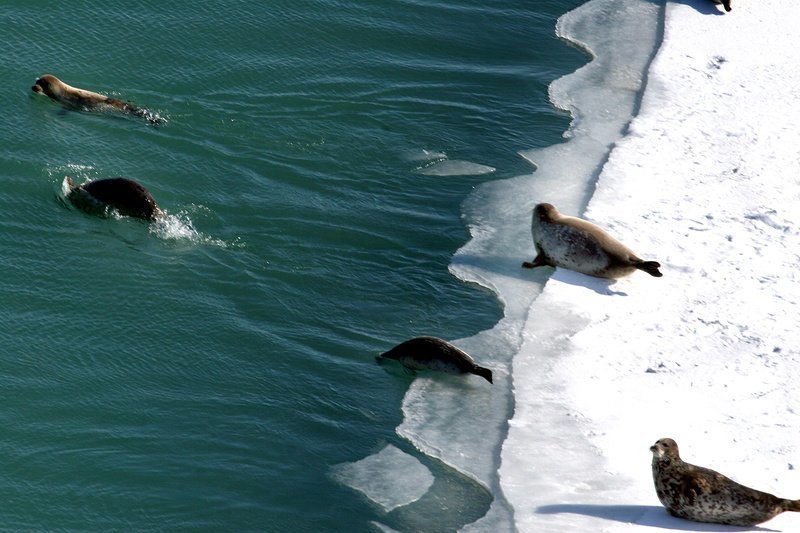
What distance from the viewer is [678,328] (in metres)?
8.79

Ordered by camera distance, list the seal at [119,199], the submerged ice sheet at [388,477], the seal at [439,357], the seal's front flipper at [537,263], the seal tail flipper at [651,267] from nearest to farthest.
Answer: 1. the submerged ice sheet at [388,477]
2. the seal at [439,357]
3. the seal tail flipper at [651,267]
4. the seal at [119,199]
5. the seal's front flipper at [537,263]

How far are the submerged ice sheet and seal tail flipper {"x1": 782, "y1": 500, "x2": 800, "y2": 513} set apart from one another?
2.05m

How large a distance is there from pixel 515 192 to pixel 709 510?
470 cm

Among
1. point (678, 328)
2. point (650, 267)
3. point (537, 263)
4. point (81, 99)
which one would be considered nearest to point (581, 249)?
point (537, 263)

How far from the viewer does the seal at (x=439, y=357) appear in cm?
805

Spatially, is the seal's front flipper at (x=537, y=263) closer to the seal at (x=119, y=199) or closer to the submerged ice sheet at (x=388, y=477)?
the submerged ice sheet at (x=388, y=477)

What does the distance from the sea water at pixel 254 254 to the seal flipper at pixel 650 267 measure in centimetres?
80

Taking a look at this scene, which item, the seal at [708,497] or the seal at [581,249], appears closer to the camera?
the seal at [708,497]

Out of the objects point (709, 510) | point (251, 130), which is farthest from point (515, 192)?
point (709, 510)

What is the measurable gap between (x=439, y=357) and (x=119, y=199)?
3.07 meters

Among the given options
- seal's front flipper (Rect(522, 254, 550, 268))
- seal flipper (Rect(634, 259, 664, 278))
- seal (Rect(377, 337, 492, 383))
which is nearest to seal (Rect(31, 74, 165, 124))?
seal's front flipper (Rect(522, 254, 550, 268))

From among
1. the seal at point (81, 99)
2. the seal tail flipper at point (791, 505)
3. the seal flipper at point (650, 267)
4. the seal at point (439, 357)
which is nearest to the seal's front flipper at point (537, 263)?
the seal flipper at point (650, 267)

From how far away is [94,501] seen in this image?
6805 millimetres

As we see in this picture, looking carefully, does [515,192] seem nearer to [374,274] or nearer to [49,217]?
[374,274]
